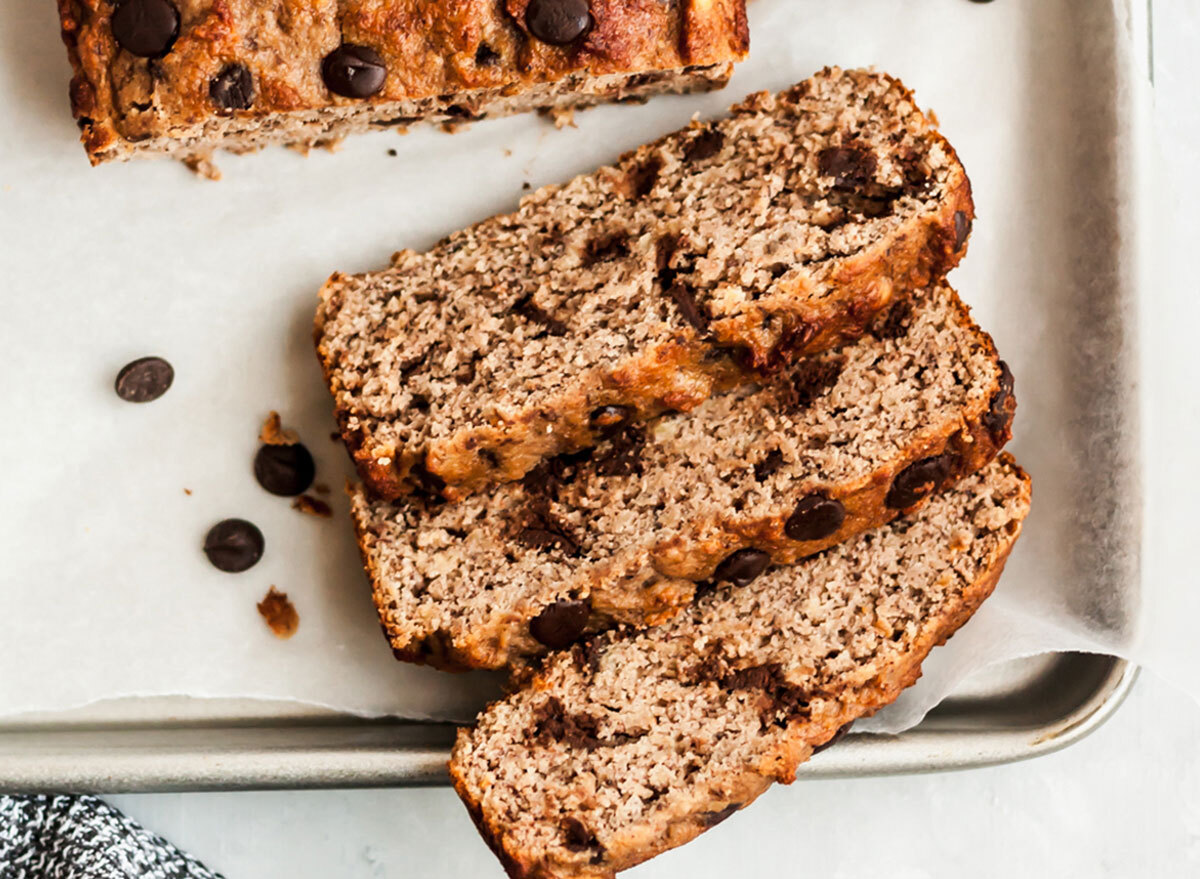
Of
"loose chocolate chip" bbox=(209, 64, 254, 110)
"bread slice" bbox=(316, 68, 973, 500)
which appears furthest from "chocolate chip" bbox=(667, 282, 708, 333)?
"loose chocolate chip" bbox=(209, 64, 254, 110)

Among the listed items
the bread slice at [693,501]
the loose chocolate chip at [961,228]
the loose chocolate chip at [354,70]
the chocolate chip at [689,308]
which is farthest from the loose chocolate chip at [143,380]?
the loose chocolate chip at [961,228]

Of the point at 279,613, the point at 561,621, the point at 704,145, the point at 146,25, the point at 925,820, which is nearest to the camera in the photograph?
the point at 146,25

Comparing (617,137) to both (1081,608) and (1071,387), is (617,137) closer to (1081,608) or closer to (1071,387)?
(1071,387)

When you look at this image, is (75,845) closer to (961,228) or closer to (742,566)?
(742,566)

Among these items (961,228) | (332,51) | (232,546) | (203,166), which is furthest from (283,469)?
(961,228)

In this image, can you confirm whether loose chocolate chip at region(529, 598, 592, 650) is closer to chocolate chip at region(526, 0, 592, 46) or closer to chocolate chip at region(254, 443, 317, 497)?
chocolate chip at region(254, 443, 317, 497)

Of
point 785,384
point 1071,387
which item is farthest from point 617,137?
point 1071,387
